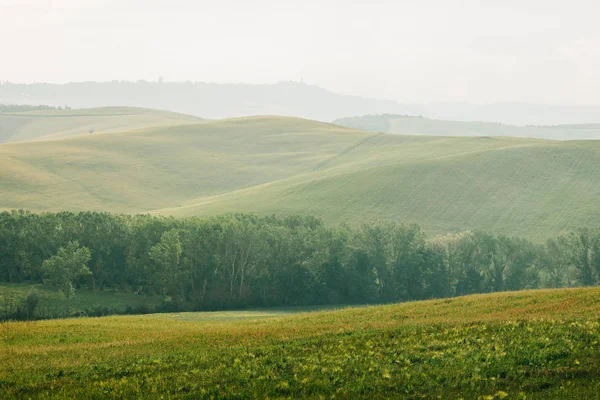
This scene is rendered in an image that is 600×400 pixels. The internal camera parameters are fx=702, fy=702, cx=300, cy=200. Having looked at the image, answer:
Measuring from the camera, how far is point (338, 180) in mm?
131250

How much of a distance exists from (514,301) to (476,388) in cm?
2005

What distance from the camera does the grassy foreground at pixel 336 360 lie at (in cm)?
1758

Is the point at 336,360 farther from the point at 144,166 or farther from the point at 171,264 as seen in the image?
the point at 144,166

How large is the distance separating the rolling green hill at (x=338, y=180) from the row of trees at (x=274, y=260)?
18.8 metres

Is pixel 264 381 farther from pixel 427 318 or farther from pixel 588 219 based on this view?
pixel 588 219

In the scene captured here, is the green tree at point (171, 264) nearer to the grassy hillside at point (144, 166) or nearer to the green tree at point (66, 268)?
the green tree at point (66, 268)

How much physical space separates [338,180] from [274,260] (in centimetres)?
5393

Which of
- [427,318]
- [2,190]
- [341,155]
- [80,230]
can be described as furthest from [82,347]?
[341,155]

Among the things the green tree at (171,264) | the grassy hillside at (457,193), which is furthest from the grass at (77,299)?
the grassy hillside at (457,193)

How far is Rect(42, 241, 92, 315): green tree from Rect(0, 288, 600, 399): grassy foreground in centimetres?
3644

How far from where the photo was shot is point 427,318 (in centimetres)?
3288

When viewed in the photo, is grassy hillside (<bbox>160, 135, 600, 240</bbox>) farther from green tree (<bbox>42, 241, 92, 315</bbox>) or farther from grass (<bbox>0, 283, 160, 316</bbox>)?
green tree (<bbox>42, 241, 92, 315</bbox>)

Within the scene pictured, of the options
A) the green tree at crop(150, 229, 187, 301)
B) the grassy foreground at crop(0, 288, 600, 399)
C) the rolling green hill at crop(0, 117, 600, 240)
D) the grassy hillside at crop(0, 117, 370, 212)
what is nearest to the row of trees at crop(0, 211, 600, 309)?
the green tree at crop(150, 229, 187, 301)

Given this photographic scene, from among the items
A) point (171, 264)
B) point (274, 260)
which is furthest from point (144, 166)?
point (171, 264)
